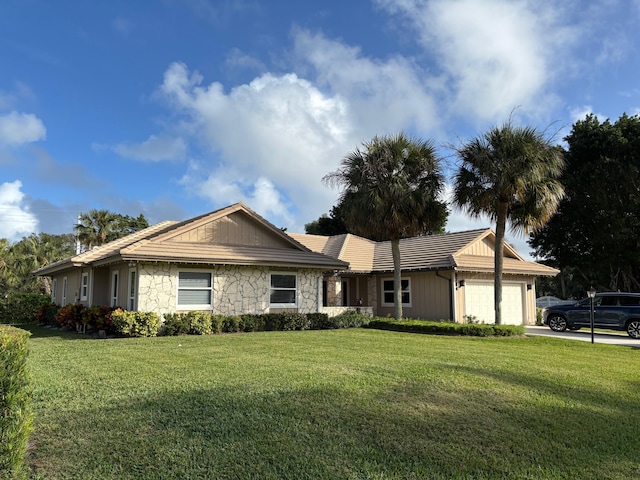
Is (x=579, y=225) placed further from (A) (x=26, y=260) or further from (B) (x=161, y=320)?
(A) (x=26, y=260)

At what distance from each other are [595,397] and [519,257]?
19201 mm

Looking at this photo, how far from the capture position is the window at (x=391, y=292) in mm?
22938

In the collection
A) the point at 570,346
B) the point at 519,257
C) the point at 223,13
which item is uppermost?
the point at 223,13

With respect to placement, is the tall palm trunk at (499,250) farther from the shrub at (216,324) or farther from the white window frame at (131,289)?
the white window frame at (131,289)

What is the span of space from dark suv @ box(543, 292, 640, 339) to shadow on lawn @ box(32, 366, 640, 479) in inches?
538

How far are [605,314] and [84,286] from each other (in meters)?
22.5

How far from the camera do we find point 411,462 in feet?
14.0

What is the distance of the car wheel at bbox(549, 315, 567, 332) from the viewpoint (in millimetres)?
19969

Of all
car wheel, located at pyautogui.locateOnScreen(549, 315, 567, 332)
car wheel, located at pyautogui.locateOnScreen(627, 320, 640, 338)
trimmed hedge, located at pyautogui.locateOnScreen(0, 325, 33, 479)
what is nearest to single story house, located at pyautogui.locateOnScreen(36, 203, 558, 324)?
car wheel, located at pyautogui.locateOnScreen(549, 315, 567, 332)

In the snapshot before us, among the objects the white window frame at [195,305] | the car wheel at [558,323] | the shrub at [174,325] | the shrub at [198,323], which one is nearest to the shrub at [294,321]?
the white window frame at [195,305]

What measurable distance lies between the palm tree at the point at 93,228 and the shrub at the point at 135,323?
24.0 meters

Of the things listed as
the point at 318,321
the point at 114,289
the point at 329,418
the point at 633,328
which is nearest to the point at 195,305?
the point at 114,289

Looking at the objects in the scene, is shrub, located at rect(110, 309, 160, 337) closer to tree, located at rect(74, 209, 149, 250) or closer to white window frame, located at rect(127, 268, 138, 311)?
white window frame, located at rect(127, 268, 138, 311)

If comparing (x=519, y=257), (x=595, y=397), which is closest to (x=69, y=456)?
(x=595, y=397)
